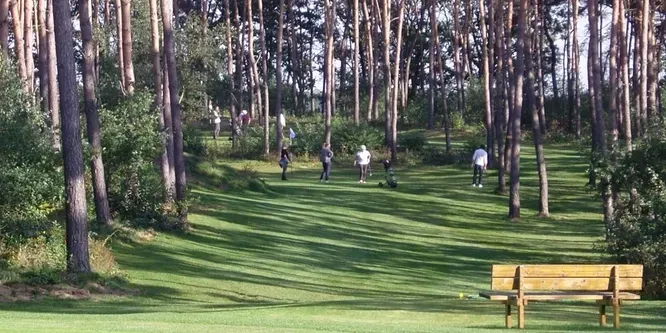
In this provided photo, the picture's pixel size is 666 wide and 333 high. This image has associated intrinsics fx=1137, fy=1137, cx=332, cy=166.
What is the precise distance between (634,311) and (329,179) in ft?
102

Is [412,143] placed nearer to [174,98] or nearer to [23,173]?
[174,98]

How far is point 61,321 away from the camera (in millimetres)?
17406

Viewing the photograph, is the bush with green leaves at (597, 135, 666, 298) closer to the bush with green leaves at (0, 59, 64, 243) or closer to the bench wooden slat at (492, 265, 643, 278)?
the bench wooden slat at (492, 265, 643, 278)

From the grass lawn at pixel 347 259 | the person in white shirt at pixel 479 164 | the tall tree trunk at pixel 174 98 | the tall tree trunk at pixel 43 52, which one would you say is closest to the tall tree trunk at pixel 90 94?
the grass lawn at pixel 347 259

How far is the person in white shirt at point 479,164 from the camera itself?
46.9 m

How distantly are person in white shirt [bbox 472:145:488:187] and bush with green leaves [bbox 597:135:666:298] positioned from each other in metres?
16.8

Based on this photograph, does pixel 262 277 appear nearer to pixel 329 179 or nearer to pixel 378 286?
pixel 378 286

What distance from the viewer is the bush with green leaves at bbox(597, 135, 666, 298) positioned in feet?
80.8

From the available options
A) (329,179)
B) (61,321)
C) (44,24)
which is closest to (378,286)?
(61,321)

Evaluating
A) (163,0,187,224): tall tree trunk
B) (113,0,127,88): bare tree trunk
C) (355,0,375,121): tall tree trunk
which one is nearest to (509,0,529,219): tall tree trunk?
(163,0,187,224): tall tree trunk

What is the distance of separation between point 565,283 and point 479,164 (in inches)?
1230

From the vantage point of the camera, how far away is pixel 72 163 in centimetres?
2473

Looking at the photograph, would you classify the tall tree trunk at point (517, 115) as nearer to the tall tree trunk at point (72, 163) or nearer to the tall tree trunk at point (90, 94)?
the tall tree trunk at point (90, 94)

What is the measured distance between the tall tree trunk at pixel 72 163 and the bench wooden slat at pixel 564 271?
11.5 meters
